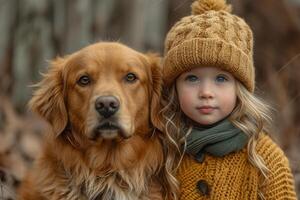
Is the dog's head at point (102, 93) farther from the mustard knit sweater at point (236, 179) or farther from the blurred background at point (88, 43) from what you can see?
the blurred background at point (88, 43)

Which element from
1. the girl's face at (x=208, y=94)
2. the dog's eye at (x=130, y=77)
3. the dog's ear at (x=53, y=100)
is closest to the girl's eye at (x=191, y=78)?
the girl's face at (x=208, y=94)

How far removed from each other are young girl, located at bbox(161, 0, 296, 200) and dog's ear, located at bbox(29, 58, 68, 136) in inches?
30.3

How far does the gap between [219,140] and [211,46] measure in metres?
0.66

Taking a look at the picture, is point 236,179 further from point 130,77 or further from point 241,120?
point 130,77

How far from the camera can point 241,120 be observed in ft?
17.7

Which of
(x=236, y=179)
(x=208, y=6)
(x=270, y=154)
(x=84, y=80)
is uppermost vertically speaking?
(x=208, y=6)

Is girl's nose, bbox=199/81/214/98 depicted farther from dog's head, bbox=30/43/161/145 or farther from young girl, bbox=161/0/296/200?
dog's head, bbox=30/43/161/145

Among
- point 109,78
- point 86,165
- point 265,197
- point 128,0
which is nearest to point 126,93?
point 109,78

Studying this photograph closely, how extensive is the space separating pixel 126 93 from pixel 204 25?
2.43 ft

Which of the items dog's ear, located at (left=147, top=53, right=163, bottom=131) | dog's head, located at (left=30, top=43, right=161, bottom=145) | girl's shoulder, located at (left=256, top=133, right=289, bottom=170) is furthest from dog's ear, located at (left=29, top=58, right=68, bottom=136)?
girl's shoulder, located at (left=256, top=133, right=289, bottom=170)

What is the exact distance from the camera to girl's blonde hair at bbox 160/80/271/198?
529 centimetres

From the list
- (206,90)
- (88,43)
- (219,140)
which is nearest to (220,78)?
(206,90)

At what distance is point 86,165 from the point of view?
5.38 m

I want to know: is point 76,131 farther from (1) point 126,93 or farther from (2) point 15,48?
(2) point 15,48
